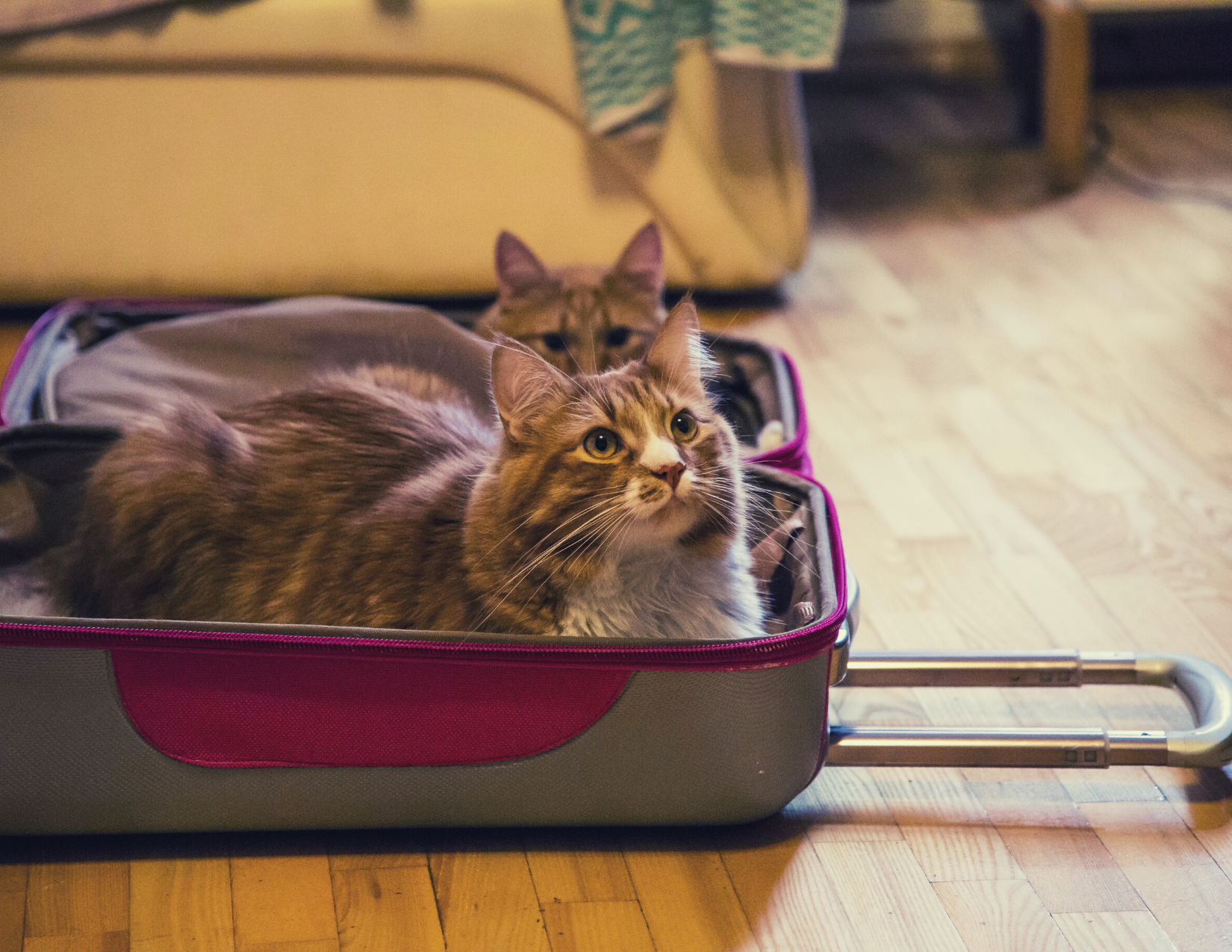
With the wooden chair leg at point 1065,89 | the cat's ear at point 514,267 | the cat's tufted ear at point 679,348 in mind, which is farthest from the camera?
the wooden chair leg at point 1065,89

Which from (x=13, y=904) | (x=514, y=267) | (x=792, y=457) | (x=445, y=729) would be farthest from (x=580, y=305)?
(x=13, y=904)

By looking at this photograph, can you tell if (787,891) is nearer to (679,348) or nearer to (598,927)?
(598,927)

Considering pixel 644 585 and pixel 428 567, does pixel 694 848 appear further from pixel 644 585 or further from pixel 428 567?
pixel 428 567

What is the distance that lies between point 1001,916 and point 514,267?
113 centimetres

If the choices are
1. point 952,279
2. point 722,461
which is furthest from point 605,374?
point 952,279

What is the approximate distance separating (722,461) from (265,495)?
509 millimetres

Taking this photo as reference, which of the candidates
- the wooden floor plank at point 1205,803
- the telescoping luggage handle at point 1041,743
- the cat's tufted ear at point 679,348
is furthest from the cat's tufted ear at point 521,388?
the wooden floor plank at point 1205,803

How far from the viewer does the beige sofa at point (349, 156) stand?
7.71 ft

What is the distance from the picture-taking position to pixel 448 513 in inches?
49.3

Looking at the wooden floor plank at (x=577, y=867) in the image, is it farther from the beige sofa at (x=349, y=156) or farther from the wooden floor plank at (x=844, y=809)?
the beige sofa at (x=349, y=156)

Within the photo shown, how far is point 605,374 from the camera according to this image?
4.03ft

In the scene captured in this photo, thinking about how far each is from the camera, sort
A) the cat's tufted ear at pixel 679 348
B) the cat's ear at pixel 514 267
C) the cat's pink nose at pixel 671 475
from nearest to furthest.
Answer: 1. the cat's pink nose at pixel 671 475
2. the cat's tufted ear at pixel 679 348
3. the cat's ear at pixel 514 267

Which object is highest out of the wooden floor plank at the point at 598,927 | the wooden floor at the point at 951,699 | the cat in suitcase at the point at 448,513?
the cat in suitcase at the point at 448,513

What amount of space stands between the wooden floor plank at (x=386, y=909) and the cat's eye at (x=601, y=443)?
45cm
